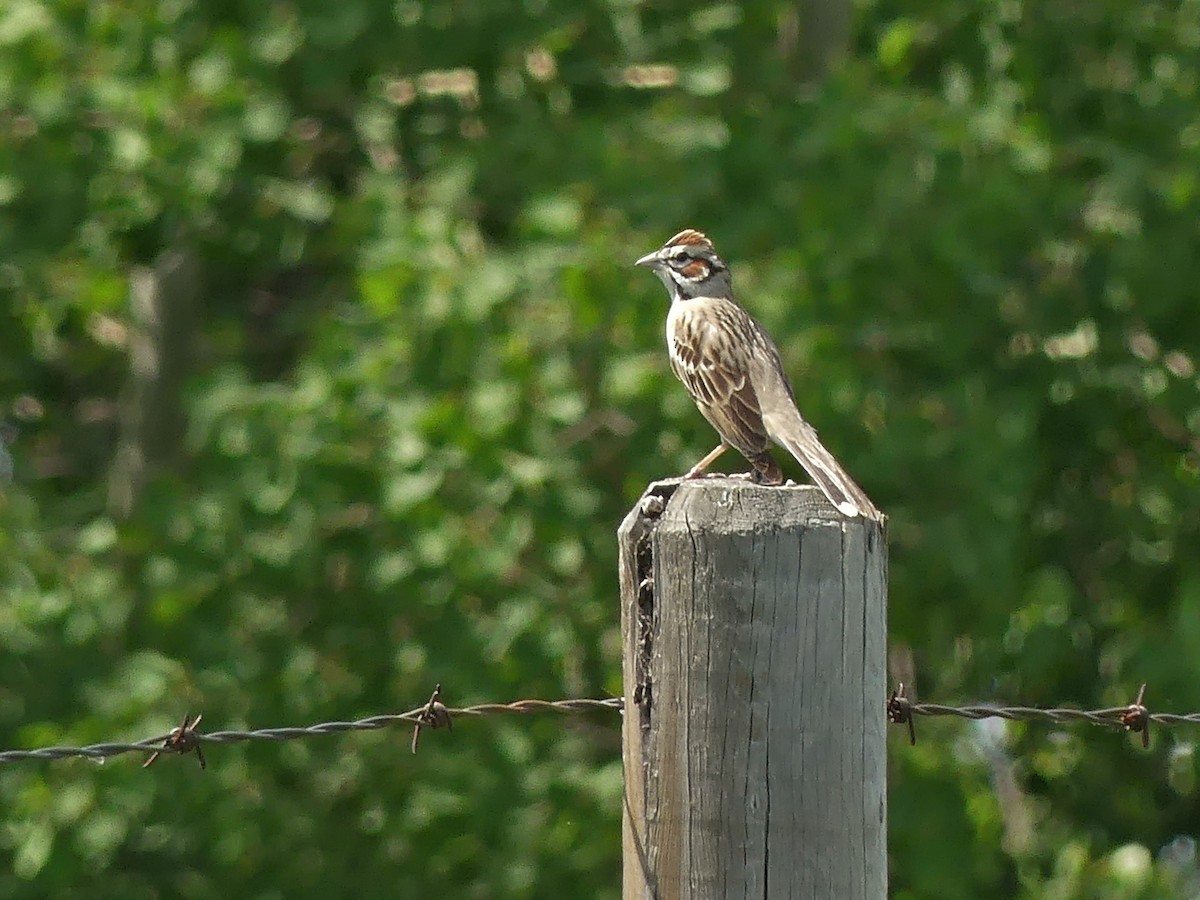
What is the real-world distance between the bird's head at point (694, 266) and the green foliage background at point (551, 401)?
2.65 ft

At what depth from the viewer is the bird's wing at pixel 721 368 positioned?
6.43 m

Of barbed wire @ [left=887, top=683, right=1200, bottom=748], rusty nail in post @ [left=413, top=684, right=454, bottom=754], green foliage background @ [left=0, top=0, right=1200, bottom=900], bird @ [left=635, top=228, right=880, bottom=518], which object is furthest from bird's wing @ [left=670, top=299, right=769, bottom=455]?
rusty nail in post @ [left=413, top=684, right=454, bottom=754]

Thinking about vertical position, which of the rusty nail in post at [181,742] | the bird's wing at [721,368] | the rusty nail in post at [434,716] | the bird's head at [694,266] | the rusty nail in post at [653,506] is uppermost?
the bird's head at [694,266]

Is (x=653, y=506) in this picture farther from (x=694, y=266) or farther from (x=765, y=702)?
(x=694, y=266)

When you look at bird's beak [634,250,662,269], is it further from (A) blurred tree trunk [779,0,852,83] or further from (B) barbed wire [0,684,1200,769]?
(B) barbed wire [0,684,1200,769]

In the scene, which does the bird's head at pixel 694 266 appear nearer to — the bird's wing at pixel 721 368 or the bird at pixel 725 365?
the bird at pixel 725 365

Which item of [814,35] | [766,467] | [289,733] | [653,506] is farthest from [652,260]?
[653,506]

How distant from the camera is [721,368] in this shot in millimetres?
6863

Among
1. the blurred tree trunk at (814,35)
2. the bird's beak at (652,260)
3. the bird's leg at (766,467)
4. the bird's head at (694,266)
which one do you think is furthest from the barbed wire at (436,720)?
the blurred tree trunk at (814,35)

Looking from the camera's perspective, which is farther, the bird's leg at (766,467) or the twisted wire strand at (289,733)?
the bird's leg at (766,467)

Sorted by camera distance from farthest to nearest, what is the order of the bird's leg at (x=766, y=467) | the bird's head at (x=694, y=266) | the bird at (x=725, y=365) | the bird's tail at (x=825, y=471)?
the bird's head at (x=694, y=266)
the bird at (x=725, y=365)
the bird's leg at (x=766, y=467)
the bird's tail at (x=825, y=471)

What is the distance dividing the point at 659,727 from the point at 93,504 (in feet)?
31.4

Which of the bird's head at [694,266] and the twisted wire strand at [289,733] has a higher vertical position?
the bird's head at [694,266]

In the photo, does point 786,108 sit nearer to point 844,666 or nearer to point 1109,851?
point 1109,851
